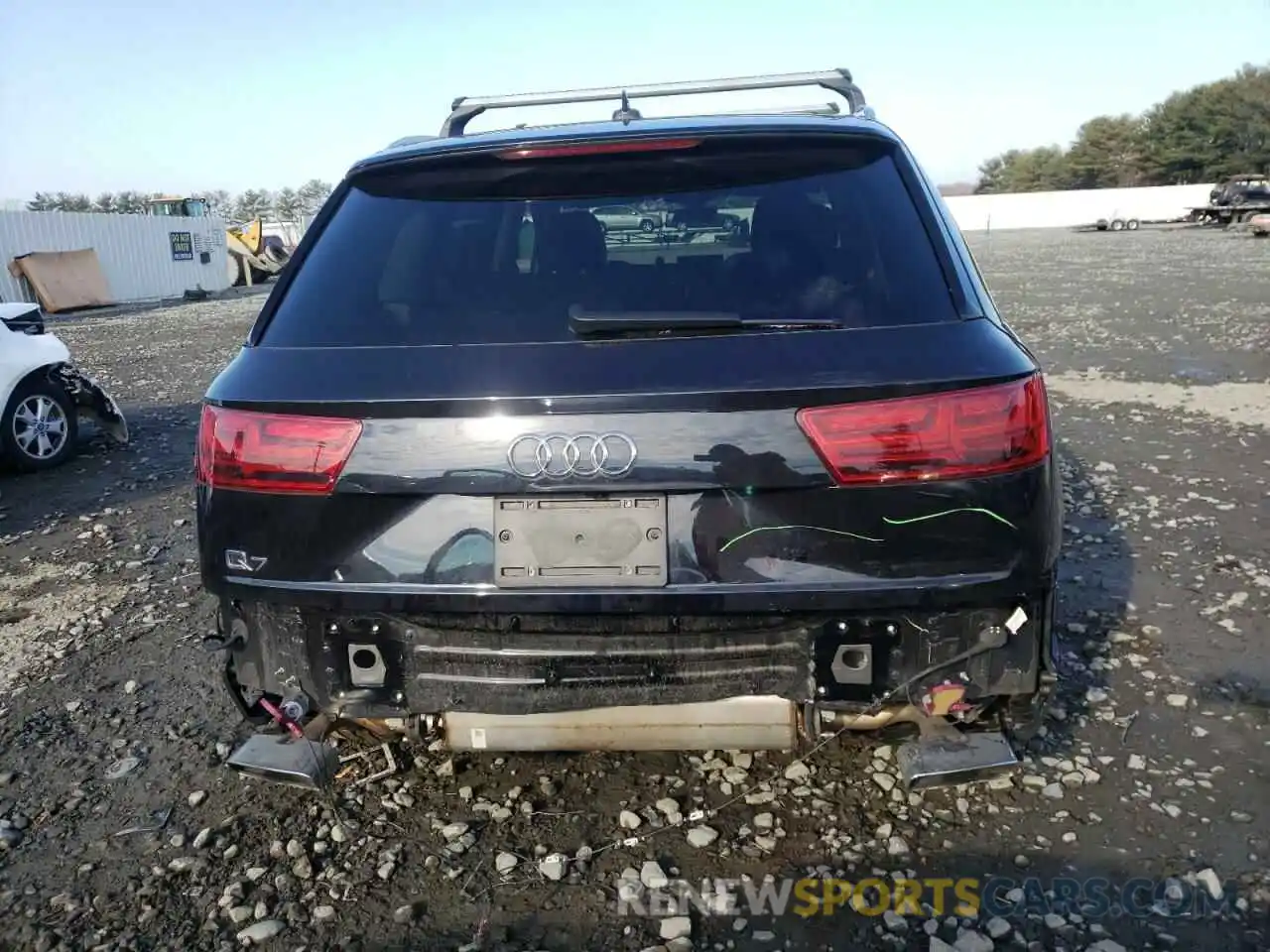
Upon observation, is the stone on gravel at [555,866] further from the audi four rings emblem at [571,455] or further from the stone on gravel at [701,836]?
the audi four rings emblem at [571,455]

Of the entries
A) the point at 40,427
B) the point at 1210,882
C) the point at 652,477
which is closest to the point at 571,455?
the point at 652,477

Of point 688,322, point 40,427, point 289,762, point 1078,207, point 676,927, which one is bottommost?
point 1078,207

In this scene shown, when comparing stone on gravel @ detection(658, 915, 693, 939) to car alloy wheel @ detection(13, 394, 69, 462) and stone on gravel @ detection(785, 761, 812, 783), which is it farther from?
car alloy wheel @ detection(13, 394, 69, 462)

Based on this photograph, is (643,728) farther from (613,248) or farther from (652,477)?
(613,248)

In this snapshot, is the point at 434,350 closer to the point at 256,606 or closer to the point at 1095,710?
the point at 256,606

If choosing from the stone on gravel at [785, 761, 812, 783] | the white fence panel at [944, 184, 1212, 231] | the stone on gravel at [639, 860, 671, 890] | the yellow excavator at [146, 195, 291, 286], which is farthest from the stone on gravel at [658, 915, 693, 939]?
the white fence panel at [944, 184, 1212, 231]

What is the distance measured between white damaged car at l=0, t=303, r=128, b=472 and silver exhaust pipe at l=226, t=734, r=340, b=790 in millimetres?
5952

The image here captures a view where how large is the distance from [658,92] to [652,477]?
3.04m

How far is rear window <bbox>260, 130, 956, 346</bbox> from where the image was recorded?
7.51 feet

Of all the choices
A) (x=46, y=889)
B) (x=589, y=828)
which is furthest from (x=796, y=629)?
(x=46, y=889)

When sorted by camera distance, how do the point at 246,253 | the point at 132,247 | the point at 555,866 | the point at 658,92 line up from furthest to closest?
the point at 246,253, the point at 132,247, the point at 658,92, the point at 555,866

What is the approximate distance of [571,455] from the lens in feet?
6.79

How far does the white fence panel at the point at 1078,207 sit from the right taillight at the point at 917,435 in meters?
63.5

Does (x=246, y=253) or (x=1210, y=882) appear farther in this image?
(x=246, y=253)
